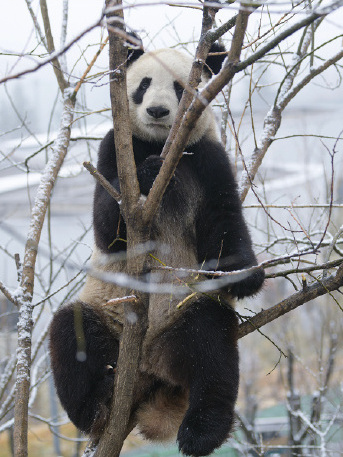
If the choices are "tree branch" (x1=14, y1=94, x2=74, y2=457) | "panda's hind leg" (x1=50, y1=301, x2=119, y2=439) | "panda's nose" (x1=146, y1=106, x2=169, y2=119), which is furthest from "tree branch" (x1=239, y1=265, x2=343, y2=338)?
"panda's nose" (x1=146, y1=106, x2=169, y2=119)

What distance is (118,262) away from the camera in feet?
12.6

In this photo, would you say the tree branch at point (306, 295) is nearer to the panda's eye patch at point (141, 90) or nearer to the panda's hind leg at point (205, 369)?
the panda's hind leg at point (205, 369)

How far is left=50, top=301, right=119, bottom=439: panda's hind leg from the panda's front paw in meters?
0.90

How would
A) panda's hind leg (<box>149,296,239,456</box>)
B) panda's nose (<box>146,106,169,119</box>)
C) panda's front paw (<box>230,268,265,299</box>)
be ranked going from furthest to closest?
1. panda's nose (<box>146,106,169,119</box>)
2. panda's front paw (<box>230,268,265,299</box>)
3. panda's hind leg (<box>149,296,239,456</box>)

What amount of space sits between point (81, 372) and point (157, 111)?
167cm

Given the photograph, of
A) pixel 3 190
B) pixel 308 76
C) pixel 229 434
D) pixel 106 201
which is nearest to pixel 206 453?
pixel 229 434

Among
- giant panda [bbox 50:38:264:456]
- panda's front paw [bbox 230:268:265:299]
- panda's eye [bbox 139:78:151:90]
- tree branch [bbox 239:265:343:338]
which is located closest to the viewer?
tree branch [bbox 239:265:343:338]

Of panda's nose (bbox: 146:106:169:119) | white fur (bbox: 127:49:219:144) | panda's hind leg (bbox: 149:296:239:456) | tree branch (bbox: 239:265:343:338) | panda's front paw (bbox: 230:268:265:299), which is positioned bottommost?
panda's hind leg (bbox: 149:296:239:456)

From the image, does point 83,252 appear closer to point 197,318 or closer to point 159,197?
point 197,318

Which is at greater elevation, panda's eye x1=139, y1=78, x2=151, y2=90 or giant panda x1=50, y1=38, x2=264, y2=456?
panda's eye x1=139, y1=78, x2=151, y2=90

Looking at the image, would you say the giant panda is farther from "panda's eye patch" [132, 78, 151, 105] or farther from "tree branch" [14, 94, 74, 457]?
"tree branch" [14, 94, 74, 457]

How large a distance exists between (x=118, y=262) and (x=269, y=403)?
1078cm

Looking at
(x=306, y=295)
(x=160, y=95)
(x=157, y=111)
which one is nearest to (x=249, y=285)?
(x=306, y=295)

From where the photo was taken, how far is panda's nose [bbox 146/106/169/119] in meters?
3.71
